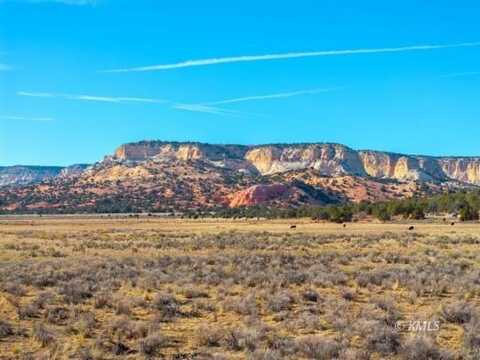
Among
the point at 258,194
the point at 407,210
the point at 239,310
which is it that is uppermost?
the point at 258,194

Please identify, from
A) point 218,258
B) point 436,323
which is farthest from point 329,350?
point 218,258

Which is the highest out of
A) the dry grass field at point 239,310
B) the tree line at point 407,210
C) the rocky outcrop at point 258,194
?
the rocky outcrop at point 258,194

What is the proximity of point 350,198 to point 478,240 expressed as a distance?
132m

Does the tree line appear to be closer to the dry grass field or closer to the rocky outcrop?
the rocky outcrop

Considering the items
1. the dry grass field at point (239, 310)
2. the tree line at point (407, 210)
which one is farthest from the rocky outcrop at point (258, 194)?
the dry grass field at point (239, 310)

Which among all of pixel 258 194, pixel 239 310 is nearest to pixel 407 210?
pixel 258 194

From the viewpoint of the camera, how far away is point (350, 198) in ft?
568

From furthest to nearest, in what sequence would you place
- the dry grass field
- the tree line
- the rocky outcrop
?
the rocky outcrop
the tree line
the dry grass field

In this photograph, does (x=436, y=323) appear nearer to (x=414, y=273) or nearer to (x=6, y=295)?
(x=414, y=273)

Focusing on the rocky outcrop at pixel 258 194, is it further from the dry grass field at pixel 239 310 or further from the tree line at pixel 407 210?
the dry grass field at pixel 239 310

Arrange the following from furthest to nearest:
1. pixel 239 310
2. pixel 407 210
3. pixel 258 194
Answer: pixel 258 194 < pixel 407 210 < pixel 239 310

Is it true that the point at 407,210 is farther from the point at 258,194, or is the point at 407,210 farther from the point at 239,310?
the point at 239,310

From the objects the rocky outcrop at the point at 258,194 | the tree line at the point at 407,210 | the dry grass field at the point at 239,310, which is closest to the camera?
the dry grass field at the point at 239,310

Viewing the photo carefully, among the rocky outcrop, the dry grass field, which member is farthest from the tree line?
the dry grass field
